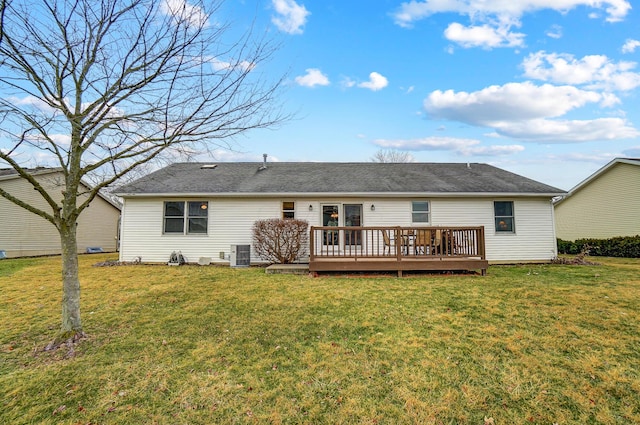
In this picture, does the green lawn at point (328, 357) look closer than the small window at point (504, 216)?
Yes

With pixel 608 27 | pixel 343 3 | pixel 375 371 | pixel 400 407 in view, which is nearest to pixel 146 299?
pixel 375 371

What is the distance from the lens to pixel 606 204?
1491 centimetres

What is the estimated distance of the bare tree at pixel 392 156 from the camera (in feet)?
103

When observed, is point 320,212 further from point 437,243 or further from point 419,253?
point 437,243

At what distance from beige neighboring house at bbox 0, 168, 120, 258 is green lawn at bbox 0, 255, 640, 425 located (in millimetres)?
9686

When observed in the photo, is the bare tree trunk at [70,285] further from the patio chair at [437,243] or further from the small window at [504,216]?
the small window at [504,216]

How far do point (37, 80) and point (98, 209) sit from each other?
16.5 m

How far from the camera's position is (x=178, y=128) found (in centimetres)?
399

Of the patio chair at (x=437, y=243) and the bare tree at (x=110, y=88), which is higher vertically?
the bare tree at (x=110, y=88)

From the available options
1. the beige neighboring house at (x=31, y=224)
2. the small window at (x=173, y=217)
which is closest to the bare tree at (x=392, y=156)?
the small window at (x=173, y=217)

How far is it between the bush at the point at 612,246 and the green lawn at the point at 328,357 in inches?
362

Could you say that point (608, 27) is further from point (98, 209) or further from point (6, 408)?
point (98, 209)

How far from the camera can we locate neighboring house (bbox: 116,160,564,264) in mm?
10320

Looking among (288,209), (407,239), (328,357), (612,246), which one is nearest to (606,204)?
(612,246)
